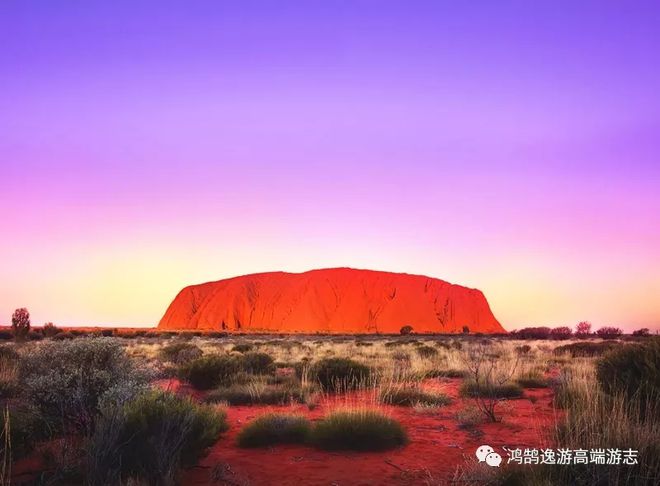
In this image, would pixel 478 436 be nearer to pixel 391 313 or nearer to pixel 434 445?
pixel 434 445

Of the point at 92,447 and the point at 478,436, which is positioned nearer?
the point at 92,447

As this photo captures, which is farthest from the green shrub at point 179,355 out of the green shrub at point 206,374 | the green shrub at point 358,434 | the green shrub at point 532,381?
the green shrub at point 358,434

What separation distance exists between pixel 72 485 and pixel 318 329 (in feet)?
310

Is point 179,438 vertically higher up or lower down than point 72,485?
higher up

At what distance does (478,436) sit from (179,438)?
13.6 ft

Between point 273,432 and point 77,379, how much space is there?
8.69ft

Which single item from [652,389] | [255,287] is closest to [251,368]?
[652,389]

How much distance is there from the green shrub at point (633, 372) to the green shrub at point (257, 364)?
8.91 metres

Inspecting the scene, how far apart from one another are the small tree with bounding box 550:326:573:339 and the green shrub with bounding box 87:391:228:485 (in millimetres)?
45513

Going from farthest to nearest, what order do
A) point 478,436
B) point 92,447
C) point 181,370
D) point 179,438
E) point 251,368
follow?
point 251,368, point 181,370, point 478,436, point 179,438, point 92,447

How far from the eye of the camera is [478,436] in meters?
7.45

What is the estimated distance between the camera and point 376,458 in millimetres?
6508

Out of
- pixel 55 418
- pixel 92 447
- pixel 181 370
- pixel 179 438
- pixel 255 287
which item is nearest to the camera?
pixel 92 447

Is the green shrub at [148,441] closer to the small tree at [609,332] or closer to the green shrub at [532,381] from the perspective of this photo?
the green shrub at [532,381]
